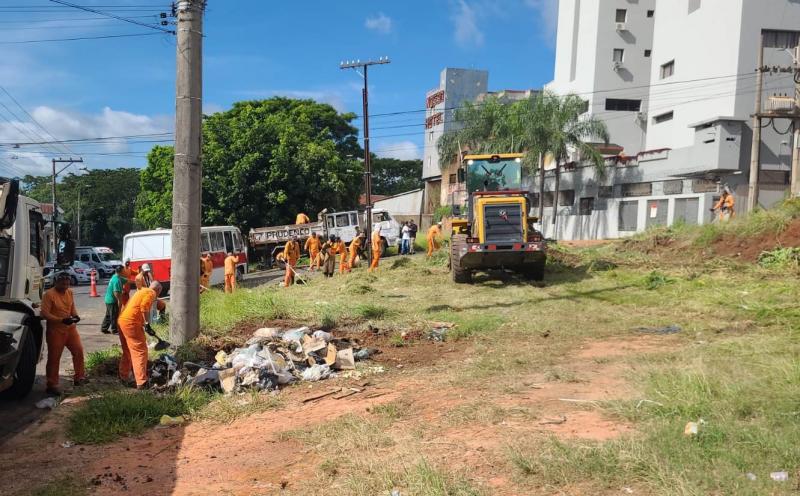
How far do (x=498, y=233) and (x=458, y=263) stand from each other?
118 cm

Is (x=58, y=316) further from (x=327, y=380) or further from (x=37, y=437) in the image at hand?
(x=327, y=380)

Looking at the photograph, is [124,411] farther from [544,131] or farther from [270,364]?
[544,131]

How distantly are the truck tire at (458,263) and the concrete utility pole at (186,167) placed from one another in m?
6.96

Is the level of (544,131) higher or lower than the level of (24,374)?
higher

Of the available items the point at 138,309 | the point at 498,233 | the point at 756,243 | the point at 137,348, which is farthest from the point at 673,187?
the point at 137,348

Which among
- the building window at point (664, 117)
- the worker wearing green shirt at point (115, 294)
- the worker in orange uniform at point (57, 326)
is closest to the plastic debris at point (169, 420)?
the worker in orange uniform at point (57, 326)

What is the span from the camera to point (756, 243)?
1459 cm

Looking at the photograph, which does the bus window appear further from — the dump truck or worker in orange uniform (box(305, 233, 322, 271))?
the dump truck

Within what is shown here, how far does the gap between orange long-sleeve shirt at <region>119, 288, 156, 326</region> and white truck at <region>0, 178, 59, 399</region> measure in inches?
38.5

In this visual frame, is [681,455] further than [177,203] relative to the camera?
No

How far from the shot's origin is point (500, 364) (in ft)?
23.4

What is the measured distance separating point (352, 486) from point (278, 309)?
674cm

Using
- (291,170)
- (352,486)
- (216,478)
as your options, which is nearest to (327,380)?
(216,478)

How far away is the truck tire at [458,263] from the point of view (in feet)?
46.3
